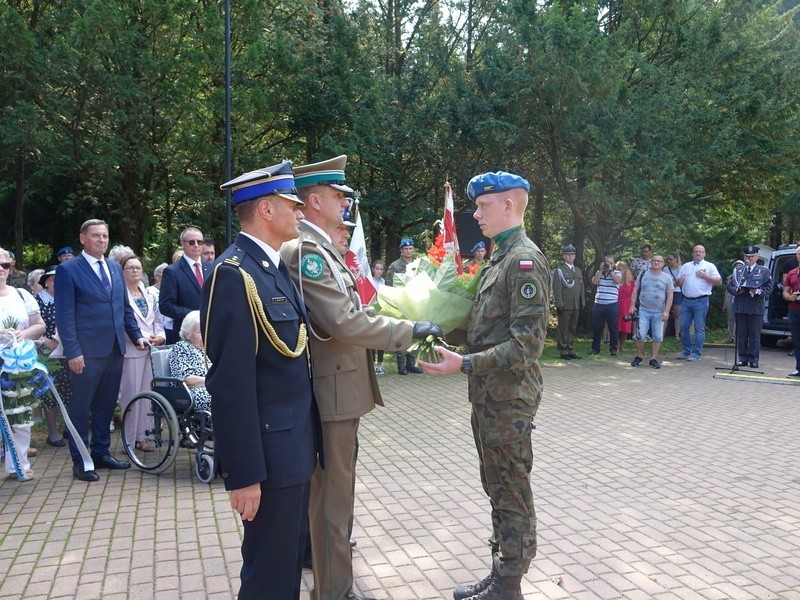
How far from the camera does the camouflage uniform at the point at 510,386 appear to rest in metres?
3.52

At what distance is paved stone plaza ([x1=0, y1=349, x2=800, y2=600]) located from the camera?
4117 mm

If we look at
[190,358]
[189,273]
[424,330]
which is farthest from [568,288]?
[424,330]

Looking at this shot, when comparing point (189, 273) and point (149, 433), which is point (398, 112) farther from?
point (149, 433)

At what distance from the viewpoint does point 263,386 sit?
2850 millimetres

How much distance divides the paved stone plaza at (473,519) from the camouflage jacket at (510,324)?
126 cm

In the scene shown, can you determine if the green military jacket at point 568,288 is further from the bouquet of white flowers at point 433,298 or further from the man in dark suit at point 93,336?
the bouquet of white flowers at point 433,298

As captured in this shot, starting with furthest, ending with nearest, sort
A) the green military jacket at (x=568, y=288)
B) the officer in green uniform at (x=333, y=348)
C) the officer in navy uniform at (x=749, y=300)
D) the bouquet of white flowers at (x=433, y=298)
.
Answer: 1. the green military jacket at (x=568, y=288)
2. the officer in navy uniform at (x=749, y=300)
3. the bouquet of white flowers at (x=433, y=298)
4. the officer in green uniform at (x=333, y=348)

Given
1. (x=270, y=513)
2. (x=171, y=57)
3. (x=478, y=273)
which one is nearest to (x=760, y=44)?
(x=171, y=57)

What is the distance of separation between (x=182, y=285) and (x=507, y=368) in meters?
4.85

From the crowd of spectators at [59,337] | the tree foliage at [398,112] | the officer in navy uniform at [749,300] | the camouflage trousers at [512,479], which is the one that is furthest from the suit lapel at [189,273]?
the officer in navy uniform at [749,300]

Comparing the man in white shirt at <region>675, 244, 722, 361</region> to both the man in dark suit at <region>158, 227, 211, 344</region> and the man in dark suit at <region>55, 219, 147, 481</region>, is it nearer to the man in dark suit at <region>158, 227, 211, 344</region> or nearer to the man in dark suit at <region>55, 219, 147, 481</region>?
the man in dark suit at <region>158, 227, 211, 344</region>

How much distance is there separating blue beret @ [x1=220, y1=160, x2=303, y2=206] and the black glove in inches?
36.2

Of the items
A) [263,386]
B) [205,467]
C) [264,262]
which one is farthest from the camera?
[205,467]

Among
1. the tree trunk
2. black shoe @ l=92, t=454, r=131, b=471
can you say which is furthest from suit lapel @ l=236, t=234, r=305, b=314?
the tree trunk
